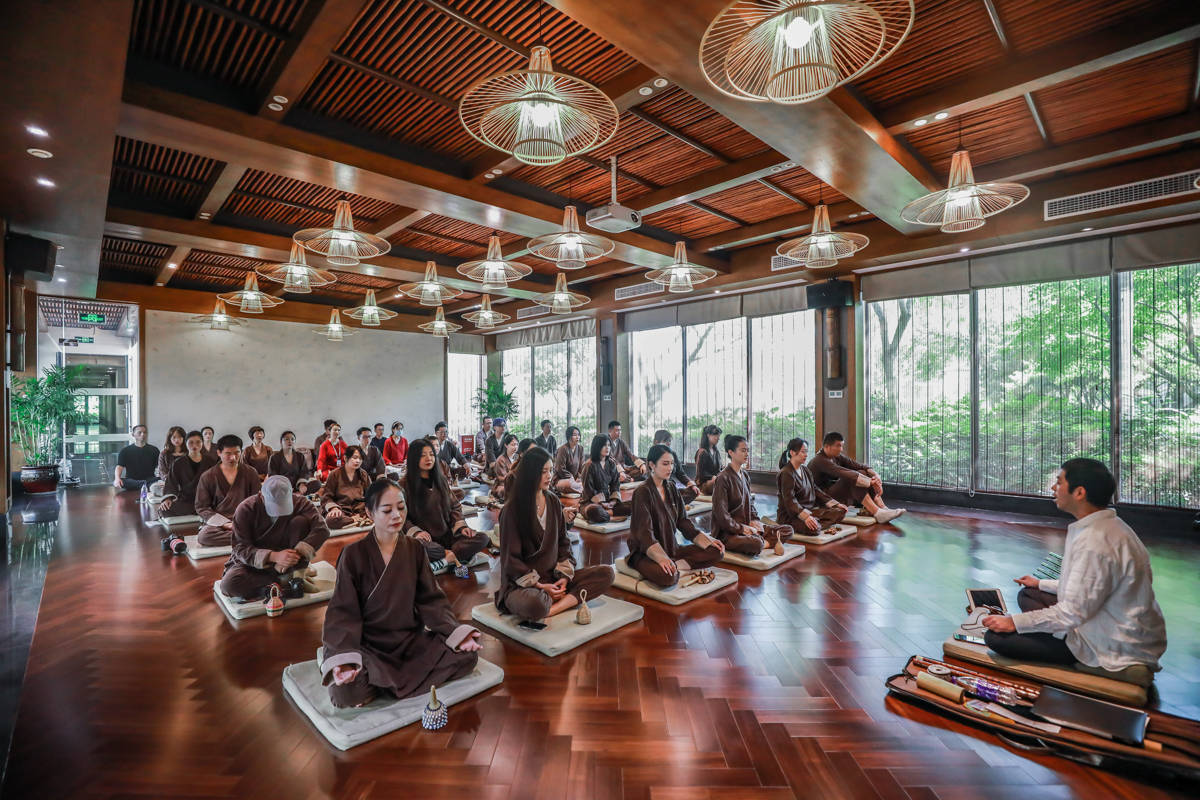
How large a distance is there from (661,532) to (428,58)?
3597 mm

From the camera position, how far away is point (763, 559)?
4789mm

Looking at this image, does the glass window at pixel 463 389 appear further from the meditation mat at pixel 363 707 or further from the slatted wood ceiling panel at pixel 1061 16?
the slatted wood ceiling panel at pixel 1061 16

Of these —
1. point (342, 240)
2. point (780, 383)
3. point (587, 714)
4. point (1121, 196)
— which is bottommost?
point (587, 714)

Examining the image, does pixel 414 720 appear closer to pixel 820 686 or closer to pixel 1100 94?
pixel 820 686

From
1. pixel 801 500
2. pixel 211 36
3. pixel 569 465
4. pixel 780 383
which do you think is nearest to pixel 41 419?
pixel 569 465

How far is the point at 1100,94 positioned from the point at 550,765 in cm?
567

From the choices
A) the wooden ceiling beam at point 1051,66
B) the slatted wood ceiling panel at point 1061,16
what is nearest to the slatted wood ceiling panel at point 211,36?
the slatted wood ceiling panel at point 1061,16

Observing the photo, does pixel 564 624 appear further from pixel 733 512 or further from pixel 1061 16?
pixel 1061 16

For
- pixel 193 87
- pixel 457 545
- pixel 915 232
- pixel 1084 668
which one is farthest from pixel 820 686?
pixel 915 232

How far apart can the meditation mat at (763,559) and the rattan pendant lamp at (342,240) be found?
374 cm

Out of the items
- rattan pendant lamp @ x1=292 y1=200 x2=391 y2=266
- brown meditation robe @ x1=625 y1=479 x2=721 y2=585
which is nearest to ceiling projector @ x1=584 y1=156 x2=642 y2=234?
rattan pendant lamp @ x1=292 y1=200 x2=391 y2=266

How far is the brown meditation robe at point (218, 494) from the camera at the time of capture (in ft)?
16.0

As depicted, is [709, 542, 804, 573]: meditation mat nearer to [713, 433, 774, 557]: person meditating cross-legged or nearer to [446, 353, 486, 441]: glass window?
[713, 433, 774, 557]: person meditating cross-legged

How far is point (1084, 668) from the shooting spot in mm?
2641
